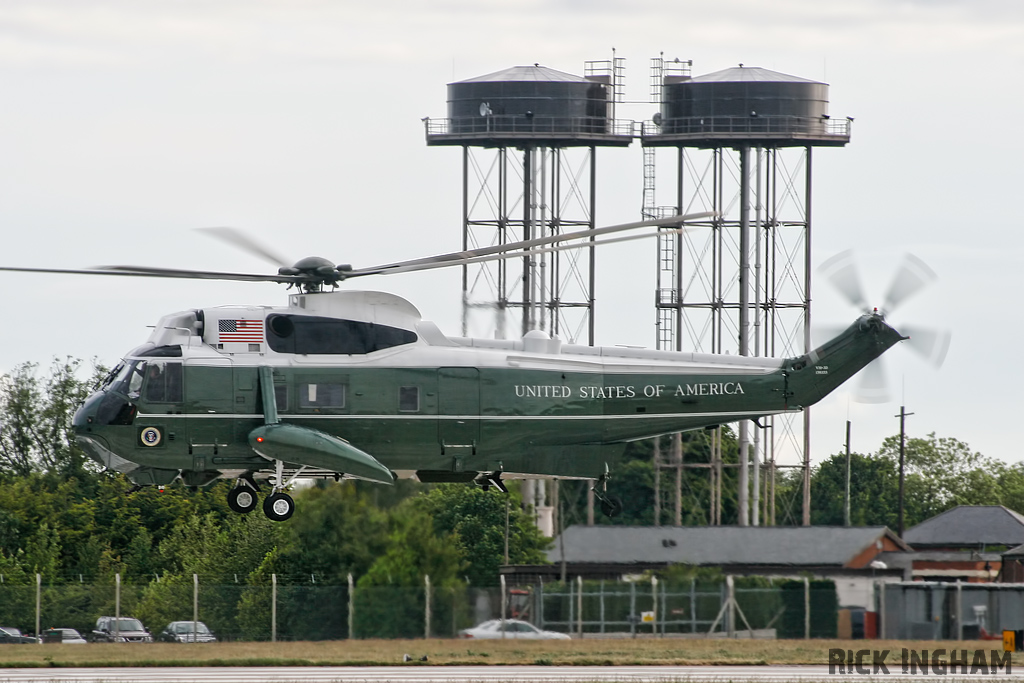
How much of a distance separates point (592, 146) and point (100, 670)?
36685 millimetres

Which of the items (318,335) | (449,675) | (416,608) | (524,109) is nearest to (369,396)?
(318,335)

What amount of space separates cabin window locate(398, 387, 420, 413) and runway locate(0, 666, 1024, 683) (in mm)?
9730

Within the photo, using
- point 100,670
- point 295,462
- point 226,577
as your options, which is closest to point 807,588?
point 226,577

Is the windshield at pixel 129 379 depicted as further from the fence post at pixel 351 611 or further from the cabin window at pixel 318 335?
the fence post at pixel 351 611

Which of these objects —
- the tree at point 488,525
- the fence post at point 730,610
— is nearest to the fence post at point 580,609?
the fence post at point 730,610

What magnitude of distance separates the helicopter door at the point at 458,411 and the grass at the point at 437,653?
16229mm

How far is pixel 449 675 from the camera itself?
44500 millimetres

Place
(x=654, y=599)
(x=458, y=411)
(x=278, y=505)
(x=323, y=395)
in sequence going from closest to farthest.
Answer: (x=278, y=505) → (x=323, y=395) → (x=458, y=411) → (x=654, y=599)

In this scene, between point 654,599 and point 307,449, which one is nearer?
point 307,449

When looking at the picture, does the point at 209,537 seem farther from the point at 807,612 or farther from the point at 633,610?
the point at 807,612

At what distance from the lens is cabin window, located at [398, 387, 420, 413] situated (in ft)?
112

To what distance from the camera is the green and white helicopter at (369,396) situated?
33375 mm

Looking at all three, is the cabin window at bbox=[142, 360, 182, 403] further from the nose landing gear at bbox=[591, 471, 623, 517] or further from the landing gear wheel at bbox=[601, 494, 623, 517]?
the landing gear wheel at bbox=[601, 494, 623, 517]

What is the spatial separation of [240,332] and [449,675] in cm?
1401
